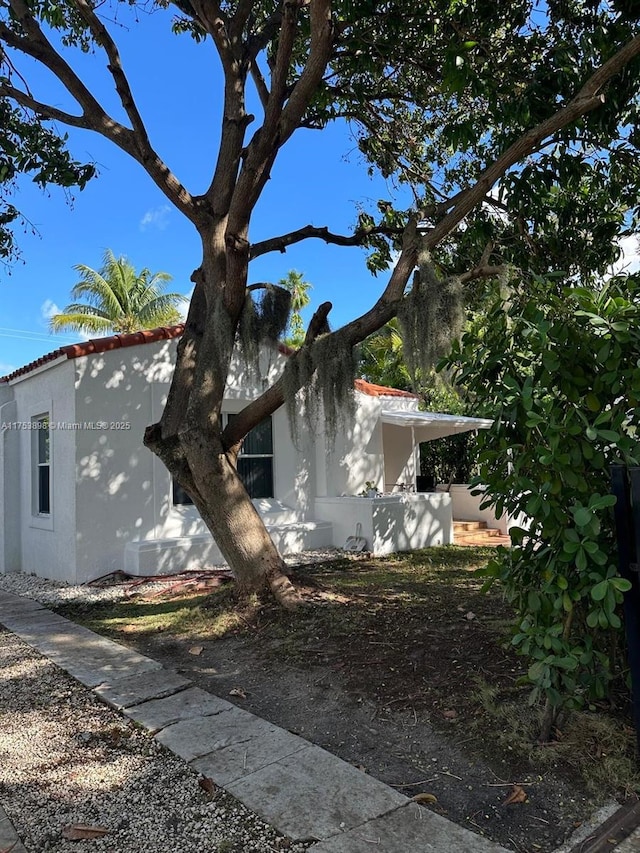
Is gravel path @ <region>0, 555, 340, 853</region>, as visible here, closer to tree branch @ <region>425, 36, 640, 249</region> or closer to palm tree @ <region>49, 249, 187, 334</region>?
tree branch @ <region>425, 36, 640, 249</region>

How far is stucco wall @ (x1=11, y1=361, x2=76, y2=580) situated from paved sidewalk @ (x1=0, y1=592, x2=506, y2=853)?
3.89 metres

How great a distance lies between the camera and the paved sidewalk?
7.97ft

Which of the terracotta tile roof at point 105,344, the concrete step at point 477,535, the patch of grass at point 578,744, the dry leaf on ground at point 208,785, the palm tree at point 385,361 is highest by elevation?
the palm tree at point 385,361

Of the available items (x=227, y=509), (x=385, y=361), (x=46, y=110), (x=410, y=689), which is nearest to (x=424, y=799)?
(x=410, y=689)

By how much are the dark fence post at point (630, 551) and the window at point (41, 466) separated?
8901 millimetres

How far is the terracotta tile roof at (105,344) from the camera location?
8195mm

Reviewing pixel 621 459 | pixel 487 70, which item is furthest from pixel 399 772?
pixel 487 70

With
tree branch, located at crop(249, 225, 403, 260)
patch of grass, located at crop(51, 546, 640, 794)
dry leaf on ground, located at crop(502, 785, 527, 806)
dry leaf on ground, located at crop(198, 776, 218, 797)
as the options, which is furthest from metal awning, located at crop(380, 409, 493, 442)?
dry leaf on ground, located at crop(198, 776, 218, 797)

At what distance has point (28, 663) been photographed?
505 cm

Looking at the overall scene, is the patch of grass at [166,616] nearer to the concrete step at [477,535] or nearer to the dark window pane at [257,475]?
the dark window pane at [257,475]

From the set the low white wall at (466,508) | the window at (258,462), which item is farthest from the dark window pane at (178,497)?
the low white wall at (466,508)

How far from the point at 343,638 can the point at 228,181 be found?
4.99 metres

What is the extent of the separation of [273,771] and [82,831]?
0.92 meters

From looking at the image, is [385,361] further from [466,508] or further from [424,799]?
[424,799]
